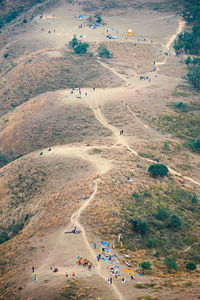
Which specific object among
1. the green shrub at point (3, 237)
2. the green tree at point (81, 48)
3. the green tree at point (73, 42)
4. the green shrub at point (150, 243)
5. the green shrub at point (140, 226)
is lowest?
the green shrub at point (3, 237)

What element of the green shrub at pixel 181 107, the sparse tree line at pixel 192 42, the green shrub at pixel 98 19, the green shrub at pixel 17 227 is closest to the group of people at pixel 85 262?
the green shrub at pixel 17 227

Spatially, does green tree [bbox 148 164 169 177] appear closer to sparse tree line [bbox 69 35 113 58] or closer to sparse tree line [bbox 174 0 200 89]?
sparse tree line [bbox 174 0 200 89]

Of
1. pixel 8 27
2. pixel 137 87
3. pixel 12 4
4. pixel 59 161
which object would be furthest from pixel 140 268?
pixel 12 4

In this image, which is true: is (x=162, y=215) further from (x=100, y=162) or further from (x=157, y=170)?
(x=100, y=162)

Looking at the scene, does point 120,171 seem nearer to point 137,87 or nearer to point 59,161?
point 59,161

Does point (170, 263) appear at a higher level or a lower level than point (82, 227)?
lower

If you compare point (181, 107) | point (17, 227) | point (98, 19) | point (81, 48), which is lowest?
point (17, 227)

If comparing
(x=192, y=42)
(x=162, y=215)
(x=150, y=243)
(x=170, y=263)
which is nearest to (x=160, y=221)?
(x=162, y=215)

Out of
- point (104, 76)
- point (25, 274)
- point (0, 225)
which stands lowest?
point (0, 225)

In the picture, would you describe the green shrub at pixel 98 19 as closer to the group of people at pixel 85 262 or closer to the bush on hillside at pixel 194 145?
the bush on hillside at pixel 194 145

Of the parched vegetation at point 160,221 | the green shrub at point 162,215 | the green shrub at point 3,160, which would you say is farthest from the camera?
the green shrub at point 3,160

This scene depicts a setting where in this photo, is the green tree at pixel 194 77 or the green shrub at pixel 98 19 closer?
the green tree at pixel 194 77
